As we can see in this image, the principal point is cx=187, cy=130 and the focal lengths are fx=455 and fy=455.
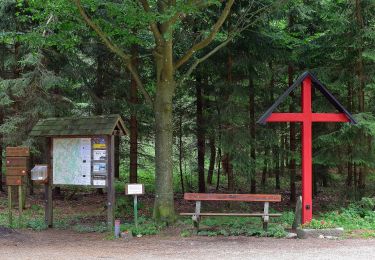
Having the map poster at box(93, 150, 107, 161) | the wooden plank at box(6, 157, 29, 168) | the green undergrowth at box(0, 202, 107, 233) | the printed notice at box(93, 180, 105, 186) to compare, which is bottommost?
the green undergrowth at box(0, 202, 107, 233)

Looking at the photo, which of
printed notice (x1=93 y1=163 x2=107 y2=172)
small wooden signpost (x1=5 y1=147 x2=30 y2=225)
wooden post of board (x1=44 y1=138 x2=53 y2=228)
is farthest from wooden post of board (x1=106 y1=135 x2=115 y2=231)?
small wooden signpost (x1=5 y1=147 x2=30 y2=225)

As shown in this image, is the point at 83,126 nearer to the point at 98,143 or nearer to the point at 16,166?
the point at 98,143

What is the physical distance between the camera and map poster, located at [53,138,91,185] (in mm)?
11553

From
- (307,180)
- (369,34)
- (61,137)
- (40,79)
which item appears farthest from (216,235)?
(40,79)

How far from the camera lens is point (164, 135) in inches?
476

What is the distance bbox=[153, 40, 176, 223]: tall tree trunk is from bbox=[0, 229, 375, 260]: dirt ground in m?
1.55

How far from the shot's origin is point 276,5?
12.2 m

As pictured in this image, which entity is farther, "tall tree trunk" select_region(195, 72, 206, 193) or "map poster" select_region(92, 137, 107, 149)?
"tall tree trunk" select_region(195, 72, 206, 193)

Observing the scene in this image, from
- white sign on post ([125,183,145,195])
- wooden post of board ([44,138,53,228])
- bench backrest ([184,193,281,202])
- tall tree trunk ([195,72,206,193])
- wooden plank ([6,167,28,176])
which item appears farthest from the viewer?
tall tree trunk ([195,72,206,193])

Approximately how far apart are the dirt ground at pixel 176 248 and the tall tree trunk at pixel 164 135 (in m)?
1.55

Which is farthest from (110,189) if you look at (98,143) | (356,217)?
(356,217)

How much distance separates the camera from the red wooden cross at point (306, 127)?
11547 millimetres

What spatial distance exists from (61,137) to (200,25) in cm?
751

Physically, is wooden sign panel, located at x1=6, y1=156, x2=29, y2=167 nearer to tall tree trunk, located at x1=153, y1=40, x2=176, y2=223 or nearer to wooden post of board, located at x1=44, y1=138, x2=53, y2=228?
wooden post of board, located at x1=44, y1=138, x2=53, y2=228
